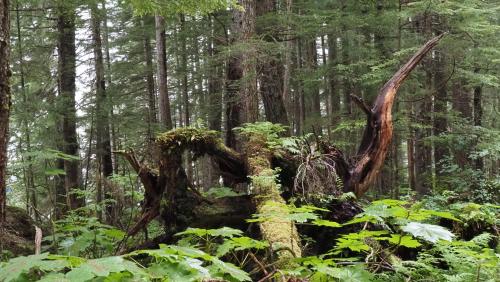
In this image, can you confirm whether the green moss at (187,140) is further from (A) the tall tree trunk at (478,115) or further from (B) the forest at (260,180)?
(A) the tall tree trunk at (478,115)

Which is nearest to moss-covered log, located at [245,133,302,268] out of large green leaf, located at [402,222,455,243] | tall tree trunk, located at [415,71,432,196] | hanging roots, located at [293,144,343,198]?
hanging roots, located at [293,144,343,198]

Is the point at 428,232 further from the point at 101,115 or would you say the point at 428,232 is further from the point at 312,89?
the point at 312,89

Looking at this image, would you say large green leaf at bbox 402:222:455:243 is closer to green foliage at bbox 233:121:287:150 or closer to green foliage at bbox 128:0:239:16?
green foliage at bbox 233:121:287:150

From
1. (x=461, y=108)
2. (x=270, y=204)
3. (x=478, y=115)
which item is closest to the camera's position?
(x=270, y=204)

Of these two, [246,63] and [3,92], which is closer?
[3,92]

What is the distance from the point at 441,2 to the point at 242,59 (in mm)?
5261

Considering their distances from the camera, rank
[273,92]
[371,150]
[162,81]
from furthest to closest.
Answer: [162,81]
[273,92]
[371,150]

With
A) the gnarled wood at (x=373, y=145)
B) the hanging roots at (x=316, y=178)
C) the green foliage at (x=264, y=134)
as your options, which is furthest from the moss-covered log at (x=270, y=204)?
the gnarled wood at (x=373, y=145)

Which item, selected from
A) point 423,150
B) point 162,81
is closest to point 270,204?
point 162,81

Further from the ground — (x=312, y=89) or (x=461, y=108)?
(x=312, y=89)

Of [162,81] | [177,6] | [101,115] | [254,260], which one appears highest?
[177,6]

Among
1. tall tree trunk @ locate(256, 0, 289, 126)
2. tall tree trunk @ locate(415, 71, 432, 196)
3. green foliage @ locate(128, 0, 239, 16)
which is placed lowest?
tall tree trunk @ locate(415, 71, 432, 196)

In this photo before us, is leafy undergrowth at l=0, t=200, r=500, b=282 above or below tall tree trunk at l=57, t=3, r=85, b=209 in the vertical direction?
below

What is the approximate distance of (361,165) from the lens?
6.43m
